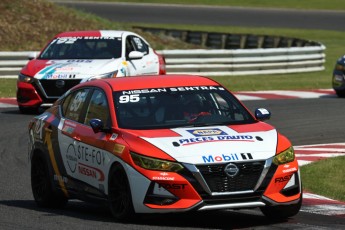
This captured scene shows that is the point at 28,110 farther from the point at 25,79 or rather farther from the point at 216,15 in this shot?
the point at 216,15

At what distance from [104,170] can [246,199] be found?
137 cm

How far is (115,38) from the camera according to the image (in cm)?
2225

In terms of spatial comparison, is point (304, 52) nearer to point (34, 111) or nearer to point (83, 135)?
point (34, 111)

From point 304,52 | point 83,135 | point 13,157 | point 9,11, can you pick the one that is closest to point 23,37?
point 9,11

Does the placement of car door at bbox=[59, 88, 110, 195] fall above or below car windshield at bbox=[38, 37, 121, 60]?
above

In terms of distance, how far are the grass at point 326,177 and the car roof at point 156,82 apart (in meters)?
2.00

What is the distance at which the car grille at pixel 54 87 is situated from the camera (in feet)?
67.2

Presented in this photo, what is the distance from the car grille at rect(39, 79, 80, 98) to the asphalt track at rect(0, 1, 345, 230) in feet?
5.28

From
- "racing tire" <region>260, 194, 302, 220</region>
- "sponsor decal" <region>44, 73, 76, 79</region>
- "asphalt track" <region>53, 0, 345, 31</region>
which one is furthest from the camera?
"asphalt track" <region>53, 0, 345, 31</region>

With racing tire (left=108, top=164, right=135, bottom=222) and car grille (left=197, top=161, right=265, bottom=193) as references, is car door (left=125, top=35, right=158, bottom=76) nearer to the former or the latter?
racing tire (left=108, top=164, right=135, bottom=222)

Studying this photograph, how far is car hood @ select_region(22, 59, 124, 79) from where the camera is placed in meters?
20.5

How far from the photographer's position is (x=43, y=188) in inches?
453

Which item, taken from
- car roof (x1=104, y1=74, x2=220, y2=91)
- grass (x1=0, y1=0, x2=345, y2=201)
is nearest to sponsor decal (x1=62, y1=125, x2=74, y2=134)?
car roof (x1=104, y1=74, x2=220, y2=91)

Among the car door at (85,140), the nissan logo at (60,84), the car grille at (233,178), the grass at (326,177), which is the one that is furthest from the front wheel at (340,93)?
the car grille at (233,178)
